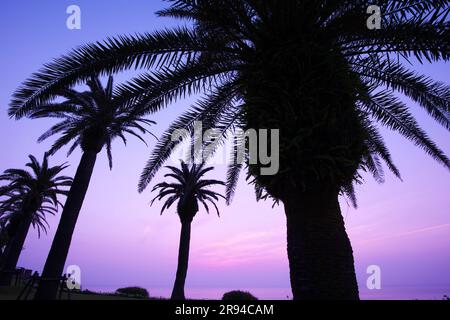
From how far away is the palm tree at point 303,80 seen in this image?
442cm

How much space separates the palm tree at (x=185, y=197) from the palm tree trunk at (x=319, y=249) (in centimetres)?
1906

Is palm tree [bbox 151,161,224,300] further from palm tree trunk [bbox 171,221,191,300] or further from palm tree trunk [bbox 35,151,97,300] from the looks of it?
palm tree trunk [bbox 35,151,97,300]

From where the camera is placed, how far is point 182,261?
74.1 ft

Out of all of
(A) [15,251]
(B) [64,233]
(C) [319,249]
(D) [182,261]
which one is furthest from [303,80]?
(A) [15,251]

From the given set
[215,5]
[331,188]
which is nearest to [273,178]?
[331,188]

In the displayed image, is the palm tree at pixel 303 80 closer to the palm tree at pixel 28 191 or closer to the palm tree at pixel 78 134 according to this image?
the palm tree at pixel 78 134

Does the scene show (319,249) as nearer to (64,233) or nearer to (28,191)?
(64,233)

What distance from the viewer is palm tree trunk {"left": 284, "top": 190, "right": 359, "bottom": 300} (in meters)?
4.07

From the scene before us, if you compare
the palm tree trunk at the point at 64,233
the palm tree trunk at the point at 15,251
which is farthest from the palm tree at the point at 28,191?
the palm tree trunk at the point at 64,233

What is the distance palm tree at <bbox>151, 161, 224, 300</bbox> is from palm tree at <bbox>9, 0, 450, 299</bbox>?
17.8 metres

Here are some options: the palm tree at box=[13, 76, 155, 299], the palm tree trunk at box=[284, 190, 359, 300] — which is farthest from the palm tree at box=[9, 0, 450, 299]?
the palm tree at box=[13, 76, 155, 299]
